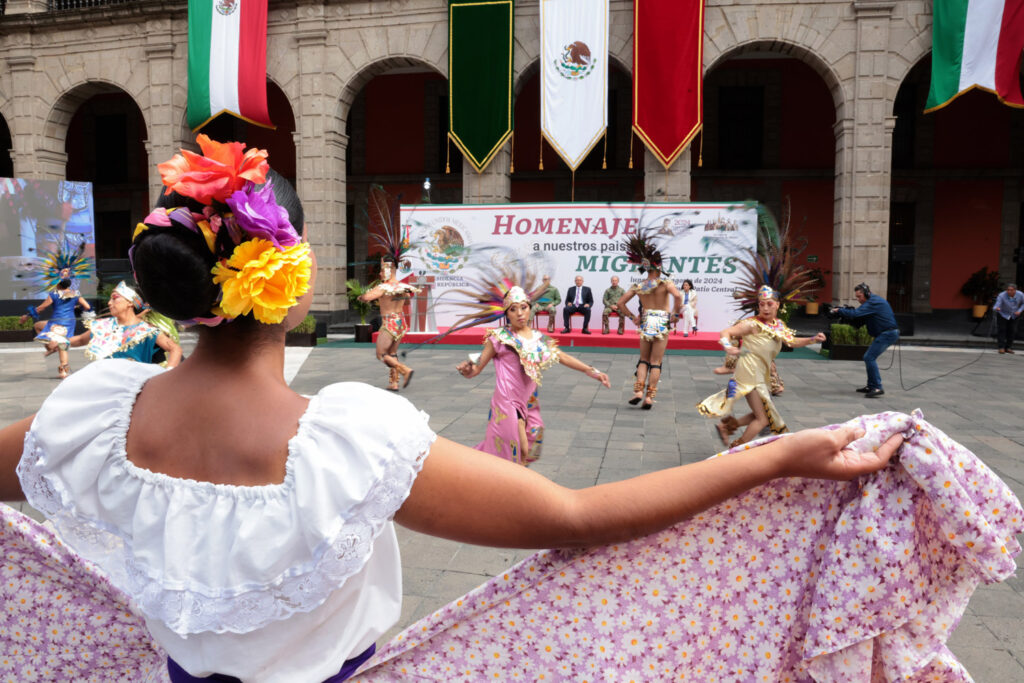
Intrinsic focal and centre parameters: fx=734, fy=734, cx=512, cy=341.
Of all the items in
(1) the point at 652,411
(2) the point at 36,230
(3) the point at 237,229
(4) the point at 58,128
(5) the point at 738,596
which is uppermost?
(4) the point at 58,128

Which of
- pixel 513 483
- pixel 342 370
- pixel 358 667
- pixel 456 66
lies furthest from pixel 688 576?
pixel 456 66

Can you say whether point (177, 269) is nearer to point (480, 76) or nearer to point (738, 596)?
point (738, 596)

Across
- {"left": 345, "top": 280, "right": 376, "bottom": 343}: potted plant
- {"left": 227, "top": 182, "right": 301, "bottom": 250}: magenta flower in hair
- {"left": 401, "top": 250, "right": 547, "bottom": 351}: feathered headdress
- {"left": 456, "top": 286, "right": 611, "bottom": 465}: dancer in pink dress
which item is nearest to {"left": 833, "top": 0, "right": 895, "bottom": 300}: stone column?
{"left": 345, "top": 280, "right": 376, "bottom": 343}: potted plant

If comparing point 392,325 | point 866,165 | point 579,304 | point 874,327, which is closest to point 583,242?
point 579,304

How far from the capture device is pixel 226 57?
18312 millimetres

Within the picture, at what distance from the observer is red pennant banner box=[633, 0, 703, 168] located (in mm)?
16453

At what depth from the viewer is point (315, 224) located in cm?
1905

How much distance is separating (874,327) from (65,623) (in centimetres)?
1101

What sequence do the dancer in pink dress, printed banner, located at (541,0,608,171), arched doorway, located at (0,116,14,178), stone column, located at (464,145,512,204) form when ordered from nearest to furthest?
the dancer in pink dress < printed banner, located at (541,0,608,171) < stone column, located at (464,145,512,204) < arched doorway, located at (0,116,14,178)

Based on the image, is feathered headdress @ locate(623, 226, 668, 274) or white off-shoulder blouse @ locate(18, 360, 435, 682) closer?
white off-shoulder blouse @ locate(18, 360, 435, 682)

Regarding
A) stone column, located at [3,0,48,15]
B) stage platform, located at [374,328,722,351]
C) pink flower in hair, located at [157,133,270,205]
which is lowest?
stage platform, located at [374,328,722,351]

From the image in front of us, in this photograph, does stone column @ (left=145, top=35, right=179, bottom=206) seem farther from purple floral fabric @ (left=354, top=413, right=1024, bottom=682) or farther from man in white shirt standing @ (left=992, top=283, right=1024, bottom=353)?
purple floral fabric @ (left=354, top=413, right=1024, bottom=682)

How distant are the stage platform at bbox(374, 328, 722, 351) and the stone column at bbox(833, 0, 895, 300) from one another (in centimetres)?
388

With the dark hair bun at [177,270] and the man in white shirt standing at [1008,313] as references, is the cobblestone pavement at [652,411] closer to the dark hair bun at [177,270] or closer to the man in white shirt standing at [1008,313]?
the man in white shirt standing at [1008,313]
